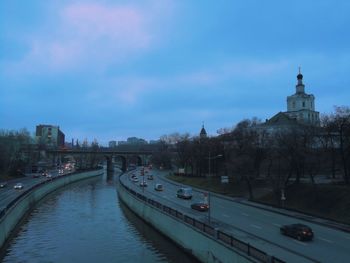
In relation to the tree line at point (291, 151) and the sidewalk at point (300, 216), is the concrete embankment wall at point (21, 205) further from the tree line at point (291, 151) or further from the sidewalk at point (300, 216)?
the tree line at point (291, 151)

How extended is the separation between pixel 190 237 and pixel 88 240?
12.7 meters

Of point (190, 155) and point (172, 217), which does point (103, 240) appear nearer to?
point (172, 217)

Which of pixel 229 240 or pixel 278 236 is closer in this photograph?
pixel 229 240

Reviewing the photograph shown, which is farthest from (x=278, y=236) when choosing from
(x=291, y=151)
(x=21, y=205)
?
(x=21, y=205)

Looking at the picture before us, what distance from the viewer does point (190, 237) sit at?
36062 mm

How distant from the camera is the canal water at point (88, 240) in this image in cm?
3675

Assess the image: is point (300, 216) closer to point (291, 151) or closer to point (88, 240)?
point (291, 151)

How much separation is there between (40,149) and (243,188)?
129650mm

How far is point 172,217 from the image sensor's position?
42.7 m

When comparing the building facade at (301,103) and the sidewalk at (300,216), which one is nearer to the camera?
the sidewalk at (300,216)

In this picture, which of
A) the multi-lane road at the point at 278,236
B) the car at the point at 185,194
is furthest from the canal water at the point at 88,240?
the car at the point at 185,194

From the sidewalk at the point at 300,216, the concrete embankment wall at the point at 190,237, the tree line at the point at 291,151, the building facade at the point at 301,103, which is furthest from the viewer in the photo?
the building facade at the point at 301,103

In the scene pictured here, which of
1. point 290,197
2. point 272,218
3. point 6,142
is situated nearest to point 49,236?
point 272,218

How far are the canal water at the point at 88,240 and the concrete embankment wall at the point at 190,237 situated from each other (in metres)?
0.88
